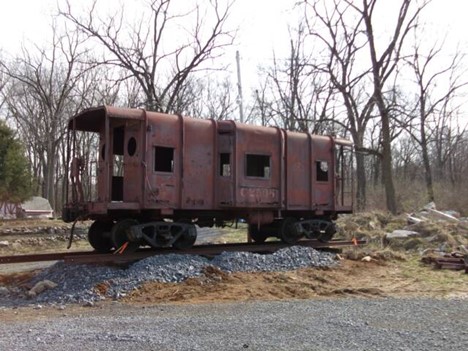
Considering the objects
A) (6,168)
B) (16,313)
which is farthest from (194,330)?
(6,168)

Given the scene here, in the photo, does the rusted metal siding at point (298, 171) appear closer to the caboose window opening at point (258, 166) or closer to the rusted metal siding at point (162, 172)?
the caboose window opening at point (258, 166)

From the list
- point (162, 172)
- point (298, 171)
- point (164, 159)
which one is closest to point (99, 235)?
point (162, 172)

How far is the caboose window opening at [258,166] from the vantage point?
1395 cm

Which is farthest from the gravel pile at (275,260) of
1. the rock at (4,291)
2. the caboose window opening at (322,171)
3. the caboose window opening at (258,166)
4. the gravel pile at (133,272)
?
the rock at (4,291)

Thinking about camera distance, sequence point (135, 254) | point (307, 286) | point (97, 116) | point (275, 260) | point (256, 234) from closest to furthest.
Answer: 1. point (307, 286)
2. point (135, 254)
3. point (275, 260)
4. point (97, 116)
5. point (256, 234)

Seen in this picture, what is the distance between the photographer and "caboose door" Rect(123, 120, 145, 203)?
1202cm

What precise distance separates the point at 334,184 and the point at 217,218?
4160mm

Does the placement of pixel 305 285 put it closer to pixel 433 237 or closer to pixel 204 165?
pixel 204 165

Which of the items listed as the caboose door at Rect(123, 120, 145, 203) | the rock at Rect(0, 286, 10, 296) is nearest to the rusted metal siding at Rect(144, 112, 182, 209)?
the caboose door at Rect(123, 120, 145, 203)

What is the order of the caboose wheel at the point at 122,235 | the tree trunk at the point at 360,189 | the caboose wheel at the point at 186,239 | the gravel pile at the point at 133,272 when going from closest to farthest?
1. the gravel pile at the point at 133,272
2. the caboose wheel at the point at 122,235
3. the caboose wheel at the point at 186,239
4. the tree trunk at the point at 360,189

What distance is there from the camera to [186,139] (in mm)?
12789

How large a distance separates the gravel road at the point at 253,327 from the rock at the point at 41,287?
4.17 feet

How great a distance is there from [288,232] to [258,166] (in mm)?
2334

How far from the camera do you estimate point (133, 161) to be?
1223 cm
